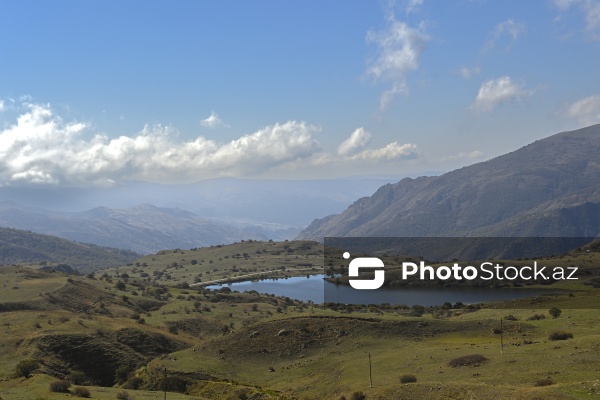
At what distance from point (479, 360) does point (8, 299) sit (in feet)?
238

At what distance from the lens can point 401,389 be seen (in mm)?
37656

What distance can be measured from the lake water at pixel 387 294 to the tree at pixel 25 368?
87030mm

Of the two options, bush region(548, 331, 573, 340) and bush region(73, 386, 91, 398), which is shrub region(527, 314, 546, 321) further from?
bush region(73, 386, 91, 398)

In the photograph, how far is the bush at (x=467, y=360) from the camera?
4216cm

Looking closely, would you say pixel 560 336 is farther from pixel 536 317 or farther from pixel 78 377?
pixel 78 377

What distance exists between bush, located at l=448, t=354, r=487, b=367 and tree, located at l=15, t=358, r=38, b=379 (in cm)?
3851

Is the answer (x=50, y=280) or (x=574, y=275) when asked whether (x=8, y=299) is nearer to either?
(x=50, y=280)

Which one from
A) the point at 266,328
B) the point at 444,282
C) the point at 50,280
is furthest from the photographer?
the point at 444,282

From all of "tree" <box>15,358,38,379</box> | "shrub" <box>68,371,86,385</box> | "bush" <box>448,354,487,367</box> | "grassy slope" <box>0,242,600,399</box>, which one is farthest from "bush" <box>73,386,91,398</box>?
"bush" <box>448,354,487,367</box>

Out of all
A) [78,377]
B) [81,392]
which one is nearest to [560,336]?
[81,392]

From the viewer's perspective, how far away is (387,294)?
14638 centimetres

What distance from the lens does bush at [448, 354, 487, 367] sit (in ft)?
138

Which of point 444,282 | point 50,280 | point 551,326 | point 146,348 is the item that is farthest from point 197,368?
point 444,282

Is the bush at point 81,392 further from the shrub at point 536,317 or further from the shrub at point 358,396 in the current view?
the shrub at point 536,317
